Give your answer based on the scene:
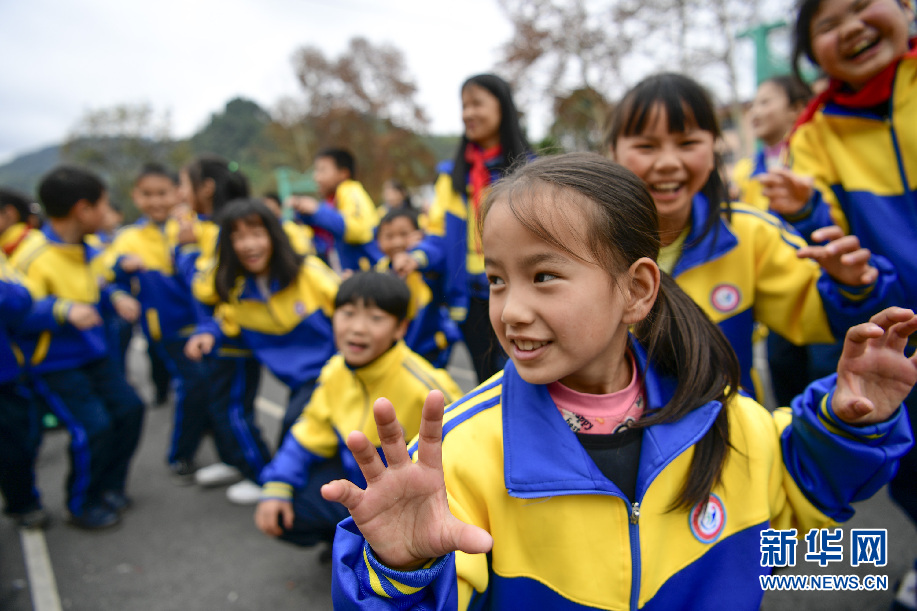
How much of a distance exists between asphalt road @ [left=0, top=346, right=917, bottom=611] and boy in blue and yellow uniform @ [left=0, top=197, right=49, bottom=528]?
189 millimetres

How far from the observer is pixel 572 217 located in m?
1.07

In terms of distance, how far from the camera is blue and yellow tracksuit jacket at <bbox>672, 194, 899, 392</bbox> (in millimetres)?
1819

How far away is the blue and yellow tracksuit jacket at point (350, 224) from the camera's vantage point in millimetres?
4270

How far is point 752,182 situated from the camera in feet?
11.2

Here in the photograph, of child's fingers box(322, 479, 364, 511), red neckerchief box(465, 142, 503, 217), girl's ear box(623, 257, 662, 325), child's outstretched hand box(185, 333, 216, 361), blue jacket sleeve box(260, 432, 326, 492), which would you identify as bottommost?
blue jacket sleeve box(260, 432, 326, 492)

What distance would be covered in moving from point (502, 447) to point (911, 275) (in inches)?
60.7

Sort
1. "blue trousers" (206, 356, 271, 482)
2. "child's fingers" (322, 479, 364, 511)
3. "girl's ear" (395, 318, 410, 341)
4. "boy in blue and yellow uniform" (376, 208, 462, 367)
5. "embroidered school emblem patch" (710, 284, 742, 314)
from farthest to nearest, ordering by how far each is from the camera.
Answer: "boy in blue and yellow uniform" (376, 208, 462, 367) < "blue trousers" (206, 356, 271, 482) < "girl's ear" (395, 318, 410, 341) < "embroidered school emblem patch" (710, 284, 742, 314) < "child's fingers" (322, 479, 364, 511)

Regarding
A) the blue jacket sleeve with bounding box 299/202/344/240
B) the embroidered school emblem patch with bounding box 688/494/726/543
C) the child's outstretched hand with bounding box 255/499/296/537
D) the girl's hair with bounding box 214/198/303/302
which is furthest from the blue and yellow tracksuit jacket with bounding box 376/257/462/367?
the embroidered school emblem patch with bounding box 688/494/726/543

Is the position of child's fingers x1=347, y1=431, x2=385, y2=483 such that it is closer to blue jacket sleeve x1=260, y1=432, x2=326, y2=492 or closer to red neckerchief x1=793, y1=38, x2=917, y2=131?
blue jacket sleeve x1=260, y1=432, x2=326, y2=492

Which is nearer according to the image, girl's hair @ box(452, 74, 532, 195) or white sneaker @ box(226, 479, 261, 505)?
girl's hair @ box(452, 74, 532, 195)

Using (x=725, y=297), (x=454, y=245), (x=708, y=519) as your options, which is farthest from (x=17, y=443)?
(x=725, y=297)

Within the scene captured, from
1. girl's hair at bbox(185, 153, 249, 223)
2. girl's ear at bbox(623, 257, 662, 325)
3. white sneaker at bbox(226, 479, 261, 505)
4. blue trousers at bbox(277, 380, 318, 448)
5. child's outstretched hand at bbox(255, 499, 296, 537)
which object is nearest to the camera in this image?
girl's ear at bbox(623, 257, 662, 325)

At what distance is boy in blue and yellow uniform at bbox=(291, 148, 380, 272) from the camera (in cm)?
421

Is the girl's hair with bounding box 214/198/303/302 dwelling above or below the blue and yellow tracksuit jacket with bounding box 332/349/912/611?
above
